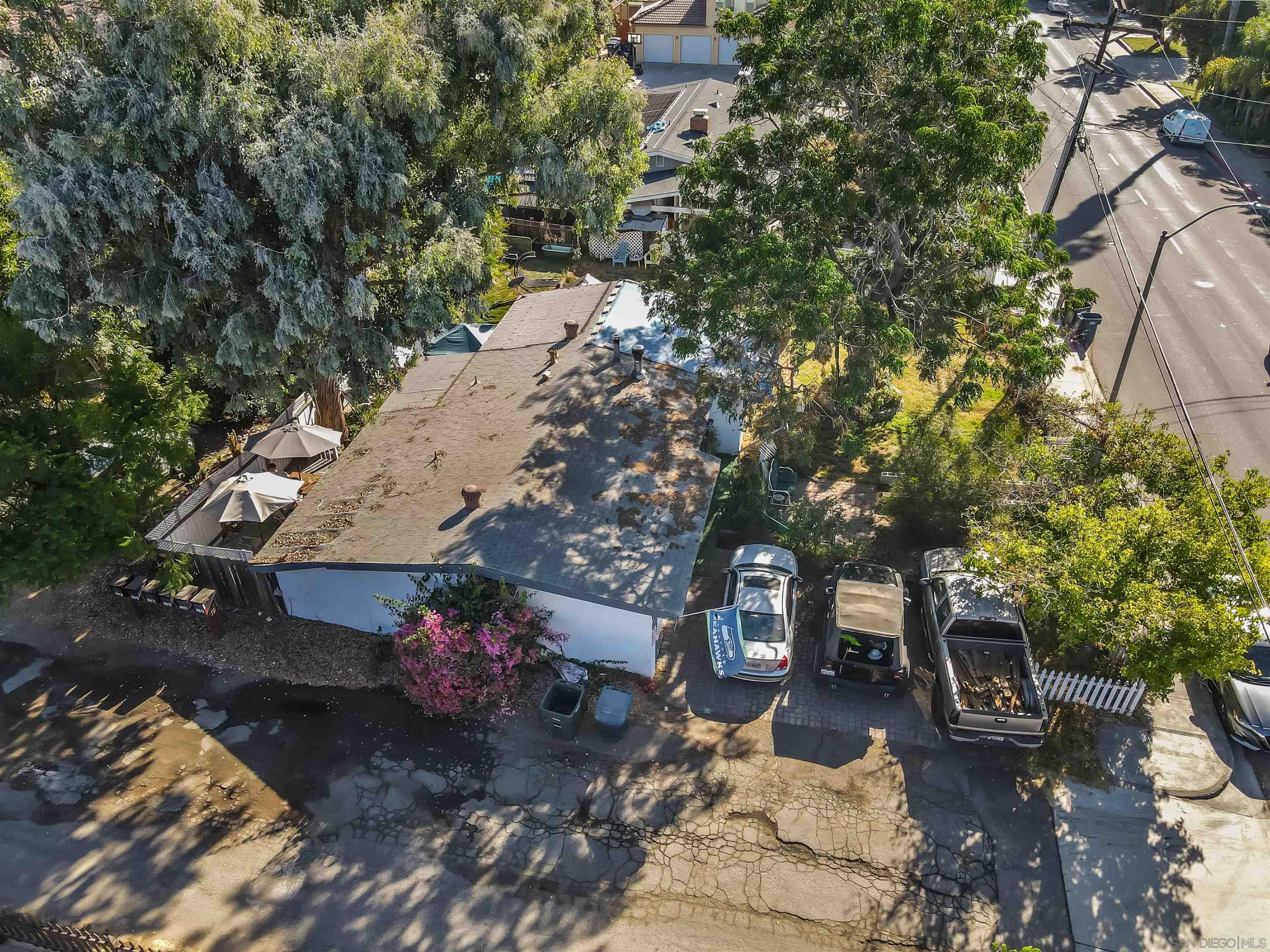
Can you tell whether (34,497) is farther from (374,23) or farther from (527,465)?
(374,23)

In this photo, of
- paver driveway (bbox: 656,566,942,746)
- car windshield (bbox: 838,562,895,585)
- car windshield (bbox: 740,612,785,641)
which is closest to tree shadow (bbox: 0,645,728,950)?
paver driveway (bbox: 656,566,942,746)

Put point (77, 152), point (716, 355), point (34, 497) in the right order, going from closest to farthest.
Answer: point (77, 152), point (34, 497), point (716, 355)

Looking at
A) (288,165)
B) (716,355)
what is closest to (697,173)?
(716,355)

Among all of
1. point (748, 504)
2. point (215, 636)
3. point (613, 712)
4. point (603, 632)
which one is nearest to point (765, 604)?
point (603, 632)

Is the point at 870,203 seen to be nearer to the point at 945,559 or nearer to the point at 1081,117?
the point at 945,559

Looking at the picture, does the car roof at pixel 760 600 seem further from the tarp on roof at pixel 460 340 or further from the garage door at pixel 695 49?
the garage door at pixel 695 49
